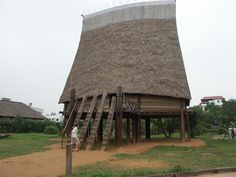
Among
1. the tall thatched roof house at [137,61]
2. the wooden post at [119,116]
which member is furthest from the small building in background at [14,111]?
the wooden post at [119,116]

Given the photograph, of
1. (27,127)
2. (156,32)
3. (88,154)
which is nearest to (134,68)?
(156,32)

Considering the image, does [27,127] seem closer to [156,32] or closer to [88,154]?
[156,32]

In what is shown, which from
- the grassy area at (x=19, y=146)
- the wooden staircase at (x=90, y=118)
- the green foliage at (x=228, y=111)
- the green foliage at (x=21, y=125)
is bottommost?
the grassy area at (x=19, y=146)

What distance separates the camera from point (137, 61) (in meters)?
23.5

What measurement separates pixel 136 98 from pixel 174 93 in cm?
239

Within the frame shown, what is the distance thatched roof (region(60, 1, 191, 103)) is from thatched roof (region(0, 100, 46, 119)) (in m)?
22.6

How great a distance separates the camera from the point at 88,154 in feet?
51.7

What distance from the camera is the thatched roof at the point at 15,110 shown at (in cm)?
4687

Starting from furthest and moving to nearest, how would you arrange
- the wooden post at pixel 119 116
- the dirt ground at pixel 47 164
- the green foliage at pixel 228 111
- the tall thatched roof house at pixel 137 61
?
1. the green foliage at pixel 228 111
2. the tall thatched roof house at pixel 137 61
3. the wooden post at pixel 119 116
4. the dirt ground at pixel 47 164

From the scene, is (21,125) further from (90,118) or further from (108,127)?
(108,127)

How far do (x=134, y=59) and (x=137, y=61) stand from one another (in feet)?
0.86

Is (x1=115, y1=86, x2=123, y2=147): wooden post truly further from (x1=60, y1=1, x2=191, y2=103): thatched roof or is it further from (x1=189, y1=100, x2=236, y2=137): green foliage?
(x1=189, y1=100, x2=236, y2=137): green foliage

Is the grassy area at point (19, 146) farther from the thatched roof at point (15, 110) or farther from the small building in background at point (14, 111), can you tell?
the thatched roof at point (15, 110)

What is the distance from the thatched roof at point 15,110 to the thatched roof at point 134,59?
2258cm
